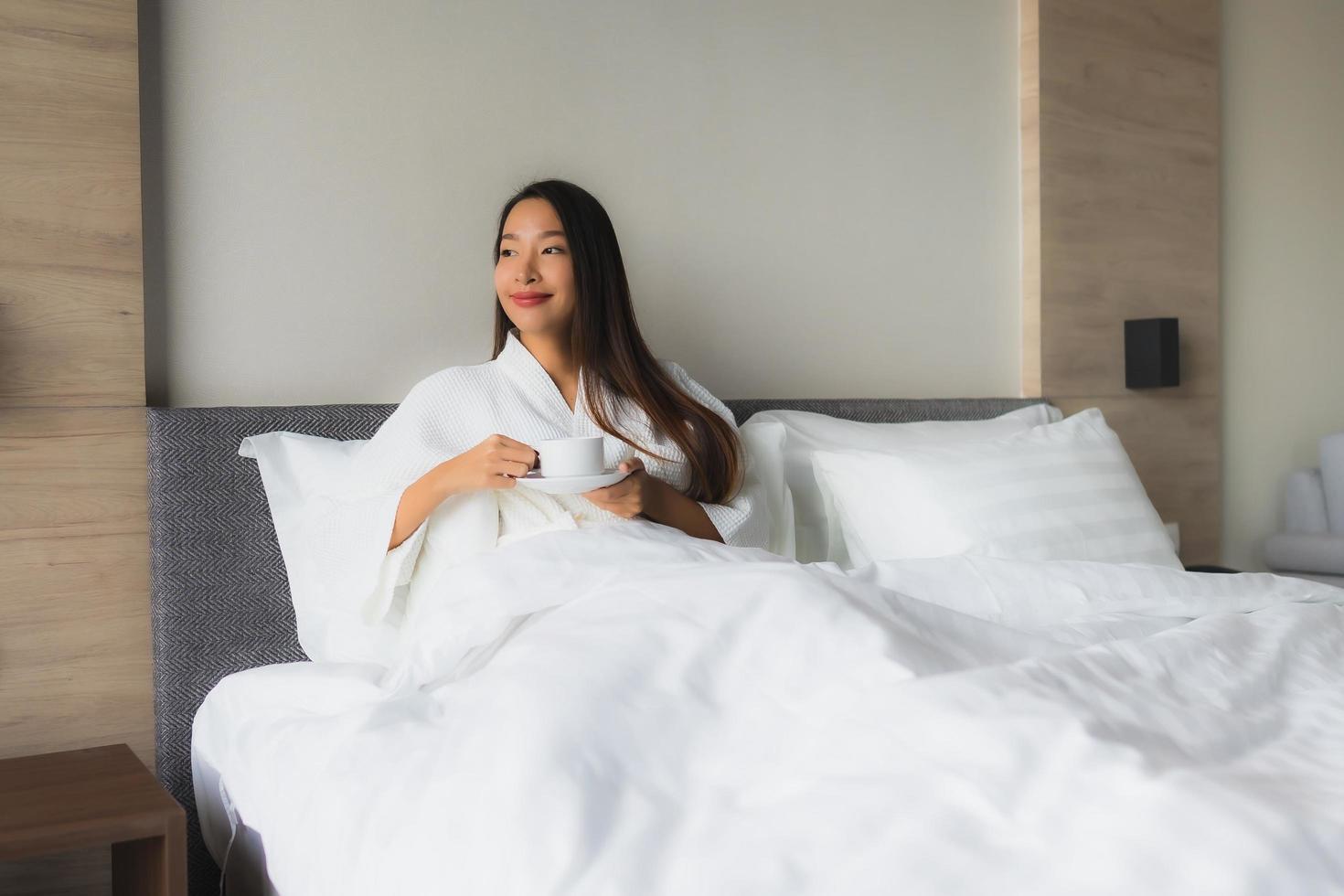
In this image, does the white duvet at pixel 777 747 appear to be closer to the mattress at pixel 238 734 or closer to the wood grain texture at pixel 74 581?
the mattress at pixel 238 734

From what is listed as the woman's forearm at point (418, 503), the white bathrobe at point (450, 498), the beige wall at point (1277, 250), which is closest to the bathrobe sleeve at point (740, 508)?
the white bathrobe at point (450, 498)

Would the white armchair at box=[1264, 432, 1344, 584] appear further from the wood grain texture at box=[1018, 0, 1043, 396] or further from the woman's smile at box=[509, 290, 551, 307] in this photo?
the woman's smile at box=[509, 290, 551, 307]

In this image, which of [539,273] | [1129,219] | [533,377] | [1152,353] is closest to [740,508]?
[533,377]

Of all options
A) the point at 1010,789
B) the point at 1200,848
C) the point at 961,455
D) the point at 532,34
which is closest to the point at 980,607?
the point at 961,455

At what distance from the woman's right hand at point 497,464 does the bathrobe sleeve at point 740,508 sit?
511 millimetres

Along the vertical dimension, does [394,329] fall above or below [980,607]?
above

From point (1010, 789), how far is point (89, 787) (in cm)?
129

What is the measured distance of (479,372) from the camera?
1.98 m

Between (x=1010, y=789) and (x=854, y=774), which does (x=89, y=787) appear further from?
(x=1010, y=789)

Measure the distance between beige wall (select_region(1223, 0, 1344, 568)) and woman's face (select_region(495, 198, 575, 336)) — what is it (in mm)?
2416

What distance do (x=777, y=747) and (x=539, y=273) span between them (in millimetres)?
1155

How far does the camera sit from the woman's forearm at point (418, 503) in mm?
1731

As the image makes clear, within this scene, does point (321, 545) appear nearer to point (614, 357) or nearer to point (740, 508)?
point (614, 357)

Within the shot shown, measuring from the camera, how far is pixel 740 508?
2115mm
